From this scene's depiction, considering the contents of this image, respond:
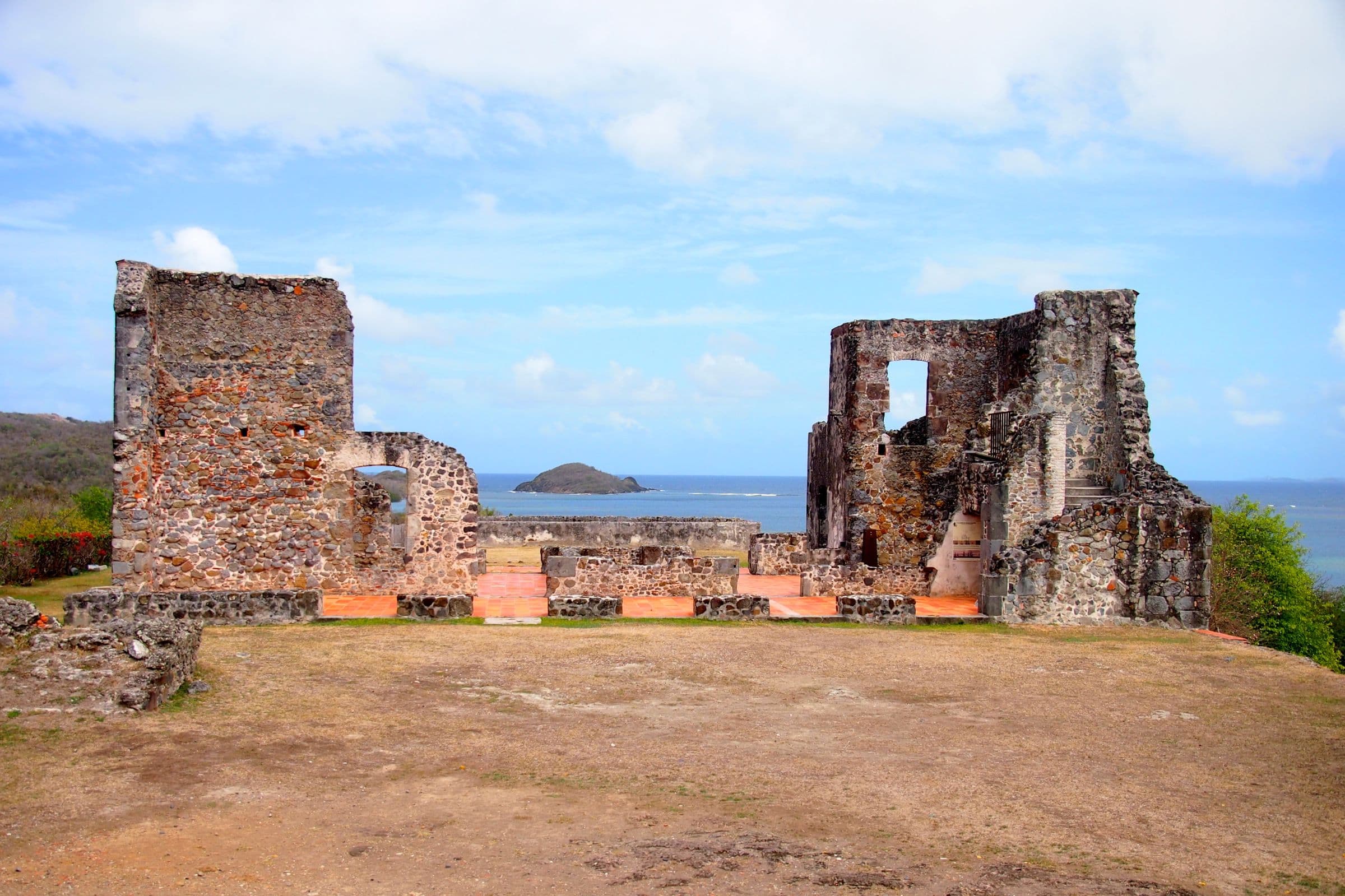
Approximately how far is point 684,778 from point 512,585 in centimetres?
1183

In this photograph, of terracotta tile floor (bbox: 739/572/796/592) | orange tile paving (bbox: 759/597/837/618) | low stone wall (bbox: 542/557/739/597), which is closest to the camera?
orange tile paving (bbox: 759/597/837/618)

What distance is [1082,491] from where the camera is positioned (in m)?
17.8

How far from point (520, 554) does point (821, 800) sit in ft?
65.8

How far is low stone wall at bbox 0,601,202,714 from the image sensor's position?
9.28 m

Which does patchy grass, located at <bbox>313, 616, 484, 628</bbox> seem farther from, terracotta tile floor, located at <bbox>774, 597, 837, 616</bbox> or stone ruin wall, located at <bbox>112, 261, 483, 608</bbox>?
terracotta tile floor, located at <bbox>774, 597, 837, 616</bbox>

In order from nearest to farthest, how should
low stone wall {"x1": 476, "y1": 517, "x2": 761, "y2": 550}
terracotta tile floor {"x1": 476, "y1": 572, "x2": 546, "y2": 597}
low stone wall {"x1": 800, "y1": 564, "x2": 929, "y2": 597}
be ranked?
1. terracotta tile floor {"x1": 476, "y1": 572, "x2": 546, "y2": 597}
2. low stone wall {"x1": 800, "y1": 564, "x2": 929, "y2": 597}
3. low stone wall {"x1": 476, "y1": 517, "x2": 761, "y2": 550}

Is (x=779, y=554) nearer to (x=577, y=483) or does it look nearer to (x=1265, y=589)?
(x=1265, y=589)

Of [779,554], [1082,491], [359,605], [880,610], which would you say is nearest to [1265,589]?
[1082,491]

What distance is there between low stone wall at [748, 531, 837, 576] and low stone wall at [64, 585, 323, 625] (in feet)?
31.0

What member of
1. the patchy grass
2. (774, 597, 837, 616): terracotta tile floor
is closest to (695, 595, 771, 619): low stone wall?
(774, 597, 837, 616): terracotta tile floor

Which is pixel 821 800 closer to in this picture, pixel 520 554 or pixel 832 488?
pixel 832 488

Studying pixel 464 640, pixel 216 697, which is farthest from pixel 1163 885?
pixel 464 640

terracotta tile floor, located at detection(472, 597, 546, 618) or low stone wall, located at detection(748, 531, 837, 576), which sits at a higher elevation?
low stone wall, located at detection(748, 531, 837, 576)

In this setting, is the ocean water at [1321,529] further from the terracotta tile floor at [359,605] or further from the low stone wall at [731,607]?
the terracotta tile floor at [359,605]
